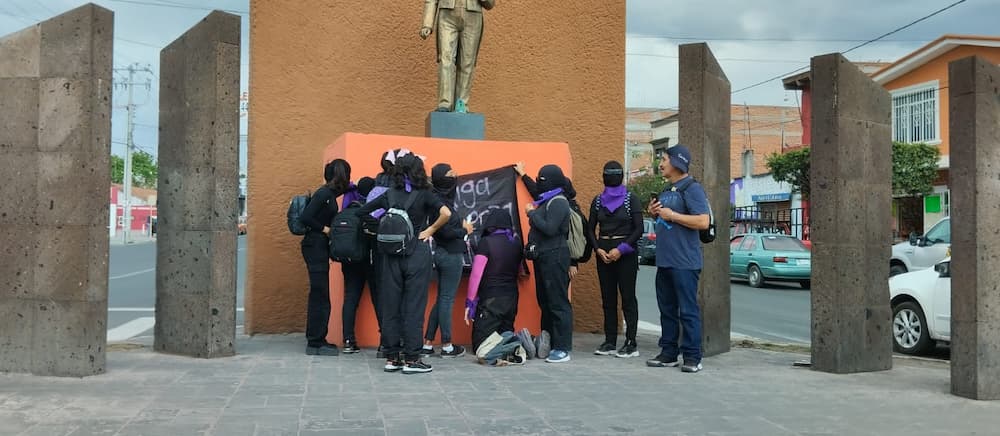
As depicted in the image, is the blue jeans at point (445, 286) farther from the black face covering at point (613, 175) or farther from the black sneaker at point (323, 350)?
the black face covering at point (613, 175)

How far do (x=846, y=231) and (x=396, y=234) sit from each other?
3.85 meters

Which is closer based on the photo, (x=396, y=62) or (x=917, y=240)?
(x=396, y=62)

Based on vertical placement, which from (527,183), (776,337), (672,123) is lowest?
(776,337)

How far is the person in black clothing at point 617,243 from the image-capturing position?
7.49m

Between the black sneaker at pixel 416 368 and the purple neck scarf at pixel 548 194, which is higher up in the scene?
the purple neck scarf at pixel 548 194

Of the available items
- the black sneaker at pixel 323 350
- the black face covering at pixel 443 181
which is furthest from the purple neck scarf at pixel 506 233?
the black sneaker at pixel 323 350

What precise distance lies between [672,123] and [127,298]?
43.6 m

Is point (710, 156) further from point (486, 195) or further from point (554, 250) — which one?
point (486, 195)

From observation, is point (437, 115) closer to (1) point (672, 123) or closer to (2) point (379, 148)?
(2) point (379, 148)

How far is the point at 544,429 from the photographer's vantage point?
182 inches

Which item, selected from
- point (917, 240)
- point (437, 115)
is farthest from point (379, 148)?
point (917, 240)

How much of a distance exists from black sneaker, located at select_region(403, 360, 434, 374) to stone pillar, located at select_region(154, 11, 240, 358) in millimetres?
1811

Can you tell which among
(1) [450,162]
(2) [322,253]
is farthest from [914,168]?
(2) [322,253]

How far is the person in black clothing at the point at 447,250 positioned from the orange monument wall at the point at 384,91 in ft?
4.70
